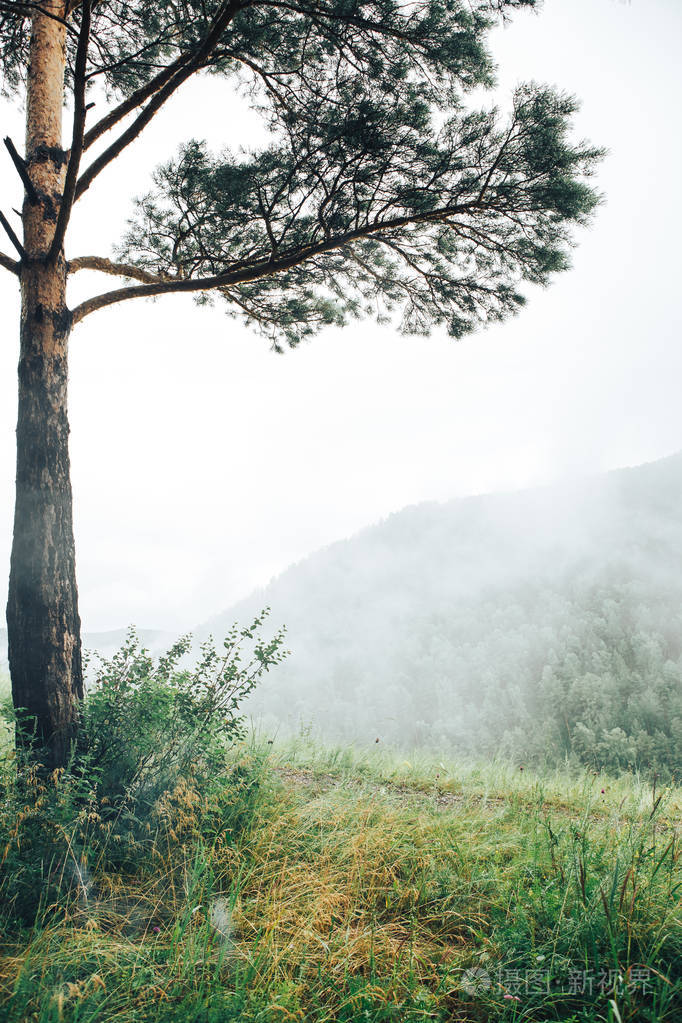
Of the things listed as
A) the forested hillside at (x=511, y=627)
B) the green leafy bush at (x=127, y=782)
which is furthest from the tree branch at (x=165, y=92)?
the forested hillside at (x=511, y=627)

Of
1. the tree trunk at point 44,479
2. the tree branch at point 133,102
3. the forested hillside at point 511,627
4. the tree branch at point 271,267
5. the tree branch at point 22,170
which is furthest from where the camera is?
the forested hillside at point 511,627

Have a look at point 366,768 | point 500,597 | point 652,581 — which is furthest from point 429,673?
point 366,768

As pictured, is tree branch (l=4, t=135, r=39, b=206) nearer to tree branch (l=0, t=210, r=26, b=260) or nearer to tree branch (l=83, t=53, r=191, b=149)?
tree branch (l=0, t=210, r=26, b=260)

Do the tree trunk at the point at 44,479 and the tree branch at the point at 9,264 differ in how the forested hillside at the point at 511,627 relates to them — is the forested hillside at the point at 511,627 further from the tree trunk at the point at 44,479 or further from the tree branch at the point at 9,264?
the tree branch at the point at 9,264

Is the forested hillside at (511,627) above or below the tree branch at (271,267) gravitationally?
below

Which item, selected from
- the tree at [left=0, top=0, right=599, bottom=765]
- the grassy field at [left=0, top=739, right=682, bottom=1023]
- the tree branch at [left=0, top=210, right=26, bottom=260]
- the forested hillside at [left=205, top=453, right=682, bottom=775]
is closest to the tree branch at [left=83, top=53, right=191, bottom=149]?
the tree at [left=0, top=0, right=599, bottom=765]

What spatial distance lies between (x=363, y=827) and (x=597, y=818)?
1.87m

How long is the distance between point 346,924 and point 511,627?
65.5 meters

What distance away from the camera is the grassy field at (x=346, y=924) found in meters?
1.52

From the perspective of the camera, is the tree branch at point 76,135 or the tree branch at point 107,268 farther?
the tree branch at point 107,268

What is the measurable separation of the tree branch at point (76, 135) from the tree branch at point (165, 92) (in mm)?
433

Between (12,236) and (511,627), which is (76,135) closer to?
(12,236)

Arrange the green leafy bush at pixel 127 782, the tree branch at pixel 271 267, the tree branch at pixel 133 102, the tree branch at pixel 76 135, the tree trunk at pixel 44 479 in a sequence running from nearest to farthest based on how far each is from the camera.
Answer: the green leafy bush at pixel 127 782
the tree branch at pixel 76 135
the tree trunk at pixel 44 479
the tree branch at pixel 133 102
the tree branch at pixel 271 267

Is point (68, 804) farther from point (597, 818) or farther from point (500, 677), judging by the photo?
point (500, 677)
